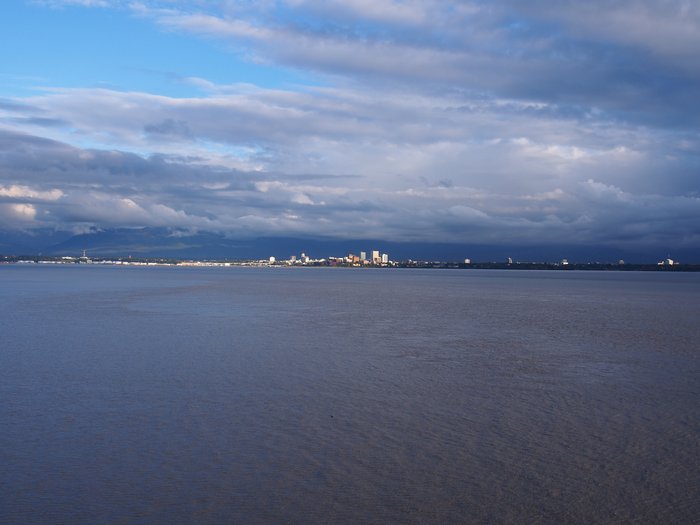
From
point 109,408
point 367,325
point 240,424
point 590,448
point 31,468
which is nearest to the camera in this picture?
point 31,468

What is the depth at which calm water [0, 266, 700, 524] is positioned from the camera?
11664 mm

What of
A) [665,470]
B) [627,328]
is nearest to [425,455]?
[665,470]

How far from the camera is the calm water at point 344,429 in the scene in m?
11.7

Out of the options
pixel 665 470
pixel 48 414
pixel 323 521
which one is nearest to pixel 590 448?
pixel 665 470

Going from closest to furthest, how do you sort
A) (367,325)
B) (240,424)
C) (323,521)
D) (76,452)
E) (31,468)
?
(323,521), (31,468), (76,452), (240,424), (367,325)

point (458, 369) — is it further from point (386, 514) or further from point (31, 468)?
point (31, 468)

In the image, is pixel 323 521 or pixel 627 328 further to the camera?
pixel 627 328

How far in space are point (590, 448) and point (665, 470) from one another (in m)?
1.75

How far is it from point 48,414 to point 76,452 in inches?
147

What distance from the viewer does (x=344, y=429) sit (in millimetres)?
16266

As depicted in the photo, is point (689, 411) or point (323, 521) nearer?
point (323, 521)

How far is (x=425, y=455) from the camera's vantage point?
14312 millimetres

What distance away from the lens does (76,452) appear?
1409cm

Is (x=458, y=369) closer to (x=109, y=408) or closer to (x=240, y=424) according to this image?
(x=240, y=424)
